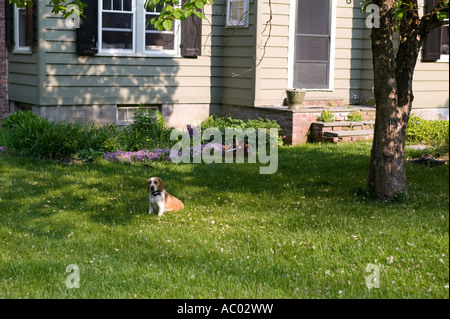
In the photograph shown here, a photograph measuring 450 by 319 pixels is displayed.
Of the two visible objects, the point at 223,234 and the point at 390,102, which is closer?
the point at 223,234

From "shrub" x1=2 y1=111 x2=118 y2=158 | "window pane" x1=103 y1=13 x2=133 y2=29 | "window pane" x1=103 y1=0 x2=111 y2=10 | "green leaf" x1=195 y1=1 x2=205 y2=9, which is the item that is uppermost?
"window pane" x1=103 y1=0 x2=111 y2=10

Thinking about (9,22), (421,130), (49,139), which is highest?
(9,22)

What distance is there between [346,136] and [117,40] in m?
5.12

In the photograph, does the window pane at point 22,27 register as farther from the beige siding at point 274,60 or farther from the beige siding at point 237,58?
the beige siding at point 274,60

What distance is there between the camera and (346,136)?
12.3 meters

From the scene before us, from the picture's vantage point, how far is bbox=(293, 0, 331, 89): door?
14.0 meters

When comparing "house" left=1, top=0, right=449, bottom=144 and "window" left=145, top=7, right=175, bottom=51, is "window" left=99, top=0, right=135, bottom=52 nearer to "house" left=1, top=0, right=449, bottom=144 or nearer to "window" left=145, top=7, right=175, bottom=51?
"house" left=1, top=0, right=449, bottom=144

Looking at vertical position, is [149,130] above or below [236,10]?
below

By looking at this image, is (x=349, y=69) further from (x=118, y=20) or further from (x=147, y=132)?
(x=118, y=20)

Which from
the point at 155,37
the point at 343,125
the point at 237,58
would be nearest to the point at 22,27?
the point at 155,37

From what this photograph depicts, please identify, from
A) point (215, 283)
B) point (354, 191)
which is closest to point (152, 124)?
point (354, 191)

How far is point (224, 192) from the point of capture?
842cm

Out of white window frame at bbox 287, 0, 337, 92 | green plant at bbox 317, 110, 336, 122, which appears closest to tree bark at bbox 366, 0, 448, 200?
green plant at bbox 317, 110, 336, 122

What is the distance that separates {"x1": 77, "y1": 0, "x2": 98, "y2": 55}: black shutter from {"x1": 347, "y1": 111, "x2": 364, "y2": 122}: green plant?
17.4 feet
